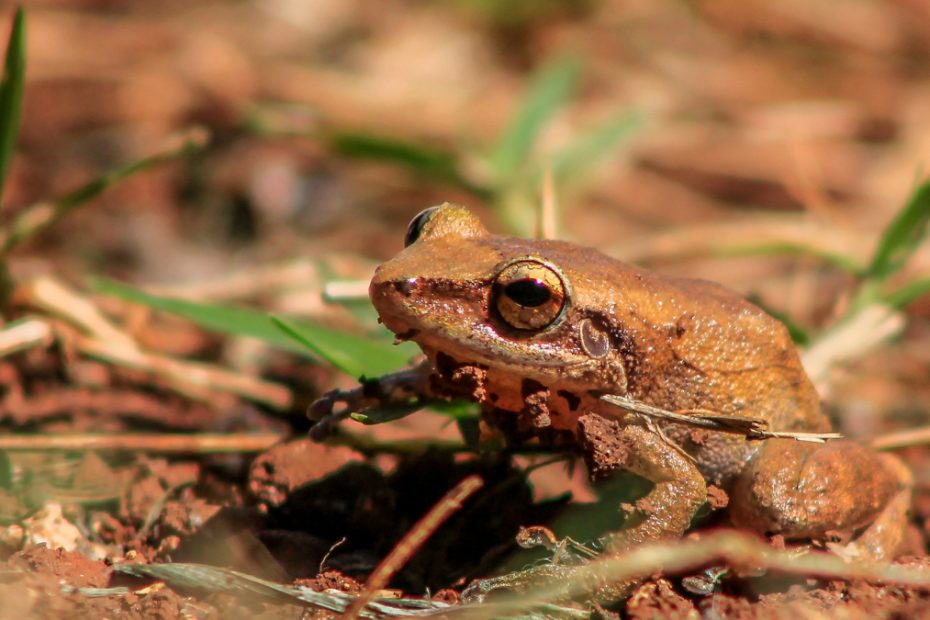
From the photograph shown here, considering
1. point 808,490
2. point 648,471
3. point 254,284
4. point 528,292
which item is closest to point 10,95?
point 254,284

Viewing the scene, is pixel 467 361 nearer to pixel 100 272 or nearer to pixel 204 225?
pixel 100 272

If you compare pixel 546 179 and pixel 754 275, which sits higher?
pixel 754 275

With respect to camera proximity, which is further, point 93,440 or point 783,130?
point 783,130

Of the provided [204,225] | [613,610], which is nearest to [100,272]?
[204,225]

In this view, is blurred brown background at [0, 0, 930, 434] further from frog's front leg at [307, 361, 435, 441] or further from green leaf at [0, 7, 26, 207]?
frog's front leg at [307, 361, 435, 441]

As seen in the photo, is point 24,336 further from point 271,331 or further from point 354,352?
point 354,352

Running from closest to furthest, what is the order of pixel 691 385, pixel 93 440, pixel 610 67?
pixel 691 385, pixel 93 440, pixel 610 67

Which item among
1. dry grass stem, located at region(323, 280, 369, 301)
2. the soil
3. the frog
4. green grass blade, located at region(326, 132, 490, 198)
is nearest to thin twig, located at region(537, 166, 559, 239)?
the soil
